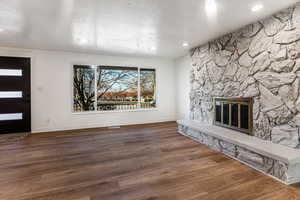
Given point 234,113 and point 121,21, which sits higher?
point 121,21

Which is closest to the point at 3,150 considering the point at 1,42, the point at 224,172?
the point at 1,42

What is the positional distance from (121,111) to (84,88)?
1489mm

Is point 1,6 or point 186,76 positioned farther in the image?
point 186,76

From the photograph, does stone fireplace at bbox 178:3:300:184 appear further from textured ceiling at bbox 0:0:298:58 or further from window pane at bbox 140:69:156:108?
window pane at bbox 140:69:156:108

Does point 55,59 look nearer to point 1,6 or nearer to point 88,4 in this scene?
point 1,6

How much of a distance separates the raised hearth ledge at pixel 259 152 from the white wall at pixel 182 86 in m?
2.28

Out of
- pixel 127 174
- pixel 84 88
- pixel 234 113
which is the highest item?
pixel 84 88

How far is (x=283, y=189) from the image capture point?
6.16ft

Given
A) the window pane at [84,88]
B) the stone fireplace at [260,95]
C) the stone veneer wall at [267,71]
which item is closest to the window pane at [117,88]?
the window pane at [84,88]

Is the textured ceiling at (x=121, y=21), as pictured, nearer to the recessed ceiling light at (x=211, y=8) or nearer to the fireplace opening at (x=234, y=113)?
the recessed ceiling light at (x=211, y=8)

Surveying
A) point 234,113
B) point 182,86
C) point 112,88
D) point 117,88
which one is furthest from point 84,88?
point 234,113

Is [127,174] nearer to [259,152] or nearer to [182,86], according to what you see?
[259,152]

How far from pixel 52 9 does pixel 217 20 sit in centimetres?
285

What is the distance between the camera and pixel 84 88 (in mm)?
5184
